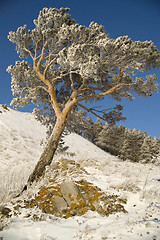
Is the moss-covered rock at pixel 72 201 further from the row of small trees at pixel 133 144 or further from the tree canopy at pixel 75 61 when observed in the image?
the row of small trees at pixel 133 144

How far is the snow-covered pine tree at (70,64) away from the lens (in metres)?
7.15

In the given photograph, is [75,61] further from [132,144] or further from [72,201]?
[132,144]

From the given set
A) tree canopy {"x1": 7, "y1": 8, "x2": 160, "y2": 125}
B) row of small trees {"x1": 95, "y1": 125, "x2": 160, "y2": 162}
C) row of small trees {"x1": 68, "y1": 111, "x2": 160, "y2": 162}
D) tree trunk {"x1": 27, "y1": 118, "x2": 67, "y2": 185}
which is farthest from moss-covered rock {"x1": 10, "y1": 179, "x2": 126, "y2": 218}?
row of small trees {"x1": 95, "y1": 125, "x2": 160, "y2": 162}

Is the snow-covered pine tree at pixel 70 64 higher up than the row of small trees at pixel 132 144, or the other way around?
the row of small trees at pixel 132 144

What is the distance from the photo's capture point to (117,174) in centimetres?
695

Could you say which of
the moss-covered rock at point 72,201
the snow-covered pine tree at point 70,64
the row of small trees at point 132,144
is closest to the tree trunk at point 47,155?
the snow-covered pine tree at point 70,64

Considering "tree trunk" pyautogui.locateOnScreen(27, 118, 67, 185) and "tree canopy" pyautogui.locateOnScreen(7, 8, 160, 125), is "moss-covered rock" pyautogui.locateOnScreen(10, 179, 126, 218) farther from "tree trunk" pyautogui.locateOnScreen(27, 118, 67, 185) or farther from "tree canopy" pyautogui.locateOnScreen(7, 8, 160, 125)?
"tree canopy" pyautogui.locateOnScreen(7, 8, 160, 125)

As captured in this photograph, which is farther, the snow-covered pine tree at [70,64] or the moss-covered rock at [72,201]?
the snow-covered pine tree at [70,64]

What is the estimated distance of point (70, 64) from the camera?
7184 millimetres

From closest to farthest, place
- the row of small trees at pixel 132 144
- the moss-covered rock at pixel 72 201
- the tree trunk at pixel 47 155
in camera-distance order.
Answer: the moss-covered rock at pixel 72 201, the tree trunk at pixel 47 155, the row of small trees at pixel 132 144

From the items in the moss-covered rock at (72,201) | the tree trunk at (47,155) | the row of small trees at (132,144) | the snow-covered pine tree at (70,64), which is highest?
the row of small trees at (132,144)

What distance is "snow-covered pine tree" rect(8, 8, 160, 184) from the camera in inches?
282

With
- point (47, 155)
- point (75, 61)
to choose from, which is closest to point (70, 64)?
point (75, 61)

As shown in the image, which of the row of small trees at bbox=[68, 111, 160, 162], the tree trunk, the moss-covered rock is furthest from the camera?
the row of small trees at bbox=[68, 111, 160, 162]
